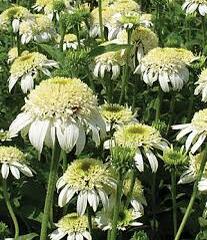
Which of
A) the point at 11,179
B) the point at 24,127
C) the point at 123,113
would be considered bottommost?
the point at 11,179

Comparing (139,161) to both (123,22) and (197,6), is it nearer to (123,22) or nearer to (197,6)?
(123,22)

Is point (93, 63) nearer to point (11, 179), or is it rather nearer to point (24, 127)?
point (11, 179)

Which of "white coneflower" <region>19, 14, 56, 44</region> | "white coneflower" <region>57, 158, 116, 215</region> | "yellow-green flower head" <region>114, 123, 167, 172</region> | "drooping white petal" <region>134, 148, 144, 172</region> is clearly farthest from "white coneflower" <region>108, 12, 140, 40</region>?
"white coneflower" <region>57, 158, 116, 215</region>

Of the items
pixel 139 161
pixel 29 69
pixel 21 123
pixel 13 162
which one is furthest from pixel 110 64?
pixel 21 123

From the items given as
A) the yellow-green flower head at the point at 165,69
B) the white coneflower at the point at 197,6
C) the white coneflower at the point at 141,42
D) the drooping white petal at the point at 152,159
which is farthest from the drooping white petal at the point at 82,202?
the white coneflower at the point at 197,6

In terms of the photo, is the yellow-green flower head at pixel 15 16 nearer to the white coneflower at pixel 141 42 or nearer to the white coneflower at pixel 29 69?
the white coneflower at pixel 29 69

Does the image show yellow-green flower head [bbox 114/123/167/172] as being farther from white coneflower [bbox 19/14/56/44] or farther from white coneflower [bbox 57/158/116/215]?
white coneflower [bbox 19/14/56/44]

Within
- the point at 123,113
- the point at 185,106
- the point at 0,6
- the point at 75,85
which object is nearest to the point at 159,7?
the point at 185,106
